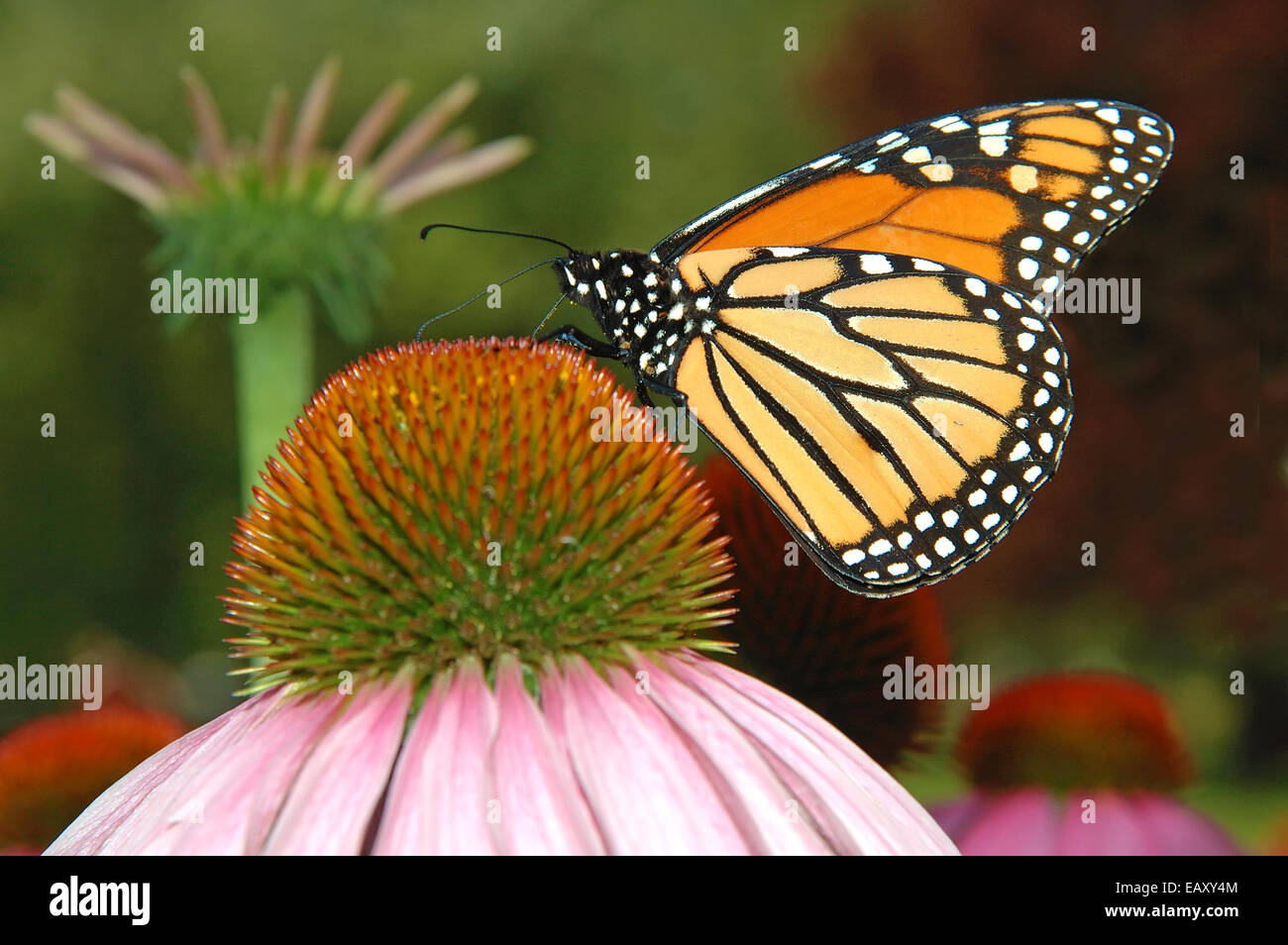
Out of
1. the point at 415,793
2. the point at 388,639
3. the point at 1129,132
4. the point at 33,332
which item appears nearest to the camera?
the point at 415,793

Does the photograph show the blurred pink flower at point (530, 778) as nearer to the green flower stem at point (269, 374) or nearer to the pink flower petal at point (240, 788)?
the pink flower petal at point (240, 788)

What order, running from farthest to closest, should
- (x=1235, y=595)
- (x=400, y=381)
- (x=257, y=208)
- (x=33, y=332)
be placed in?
1. (x=33, y=332)
2. (x=1235, y=595)
3. (x=257, y=208)
4. (x=400, y=381)

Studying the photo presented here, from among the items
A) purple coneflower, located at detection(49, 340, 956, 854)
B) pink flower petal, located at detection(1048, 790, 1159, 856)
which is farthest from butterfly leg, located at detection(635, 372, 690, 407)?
pink flower petal, located at detection(1048, 790, 1159, 856)

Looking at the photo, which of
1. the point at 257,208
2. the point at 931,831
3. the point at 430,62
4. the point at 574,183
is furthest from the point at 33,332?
the point at 931,831

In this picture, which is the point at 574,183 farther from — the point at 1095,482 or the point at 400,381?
the point at 400,381

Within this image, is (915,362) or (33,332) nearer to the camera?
(915,362)

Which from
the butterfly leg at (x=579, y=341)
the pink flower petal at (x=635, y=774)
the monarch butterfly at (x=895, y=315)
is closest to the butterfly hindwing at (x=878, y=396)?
the monarch butterfly at (x=895, y=315)

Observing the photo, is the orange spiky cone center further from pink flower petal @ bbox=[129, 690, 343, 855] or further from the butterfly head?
the butterfly head
